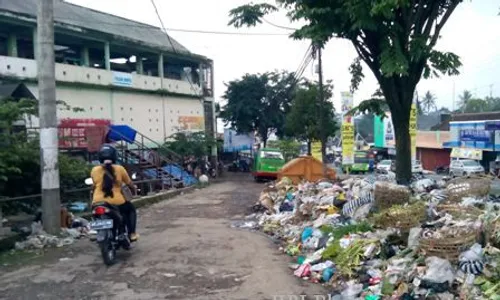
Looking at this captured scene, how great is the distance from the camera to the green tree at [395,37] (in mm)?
9883

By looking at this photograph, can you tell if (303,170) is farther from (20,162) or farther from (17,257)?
(17,257)

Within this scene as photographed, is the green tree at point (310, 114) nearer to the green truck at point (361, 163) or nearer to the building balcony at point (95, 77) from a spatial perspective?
A: the building balcony at point (95, 77)

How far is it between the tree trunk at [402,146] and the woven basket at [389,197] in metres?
3.27

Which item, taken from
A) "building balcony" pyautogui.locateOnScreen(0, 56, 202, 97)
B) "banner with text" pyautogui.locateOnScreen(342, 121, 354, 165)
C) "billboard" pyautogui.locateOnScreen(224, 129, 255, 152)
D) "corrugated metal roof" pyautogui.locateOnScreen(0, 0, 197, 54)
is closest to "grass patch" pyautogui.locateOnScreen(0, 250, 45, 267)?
"building balcony" pyautogui.locateOnScreen(0, 56, 202, 97)

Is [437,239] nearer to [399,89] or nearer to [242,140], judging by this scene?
[399,89]

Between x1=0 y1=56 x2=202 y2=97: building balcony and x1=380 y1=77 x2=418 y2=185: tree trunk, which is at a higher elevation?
x1=0 y1=56 x2=202 y2=97: building balcony

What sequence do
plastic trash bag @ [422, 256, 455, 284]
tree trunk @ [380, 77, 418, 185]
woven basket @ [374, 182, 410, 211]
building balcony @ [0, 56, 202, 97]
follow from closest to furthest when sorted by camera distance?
plastic trash bag @ [422, 256, 455, 284], woven basket @ [374, 182, 410, 211], tree trunk @ [380, 77, 418, 185], building balcony @ [0, 56, 202, 97]

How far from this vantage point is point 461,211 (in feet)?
23.0

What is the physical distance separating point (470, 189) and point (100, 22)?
25.2 m

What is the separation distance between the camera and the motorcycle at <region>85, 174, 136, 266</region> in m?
7.01

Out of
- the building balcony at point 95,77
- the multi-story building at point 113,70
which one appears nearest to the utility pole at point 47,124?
the multi-story building at point 113,70

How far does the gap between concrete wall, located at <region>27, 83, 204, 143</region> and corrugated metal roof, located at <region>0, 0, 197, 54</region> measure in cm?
320

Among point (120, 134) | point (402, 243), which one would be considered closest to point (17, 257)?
point (402, 243)

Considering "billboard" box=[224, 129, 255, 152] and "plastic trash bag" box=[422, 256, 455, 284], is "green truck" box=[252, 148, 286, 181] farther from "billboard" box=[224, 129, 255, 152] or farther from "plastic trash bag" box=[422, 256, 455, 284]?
"plastic trash bag" box=[422, 256, 455, 284]
